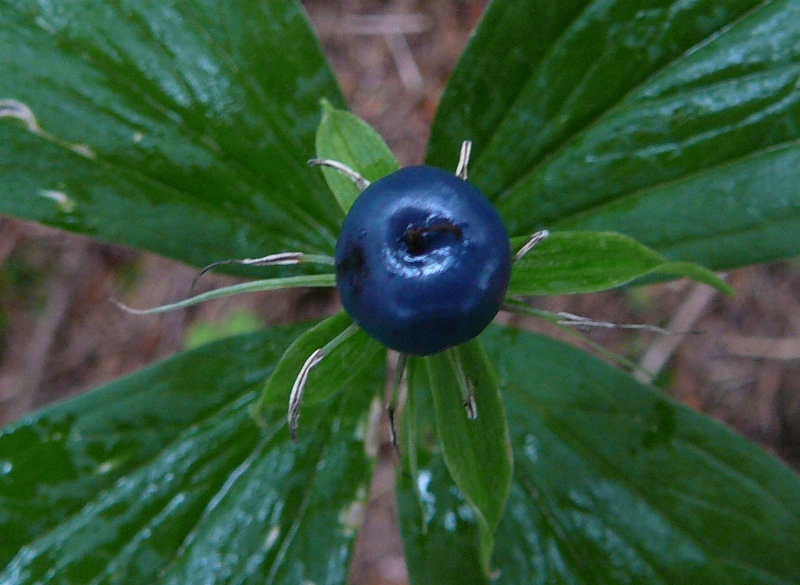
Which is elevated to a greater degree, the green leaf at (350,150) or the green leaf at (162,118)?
the green leaf at (162,118)

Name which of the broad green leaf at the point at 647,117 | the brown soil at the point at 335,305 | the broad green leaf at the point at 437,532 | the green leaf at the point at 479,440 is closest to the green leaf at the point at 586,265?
the green leaf at the point at 479,440

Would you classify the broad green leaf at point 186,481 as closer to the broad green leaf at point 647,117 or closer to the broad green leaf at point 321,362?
the broad green leaf at point 321,362

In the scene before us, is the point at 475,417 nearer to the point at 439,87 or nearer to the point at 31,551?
the point at 31,551

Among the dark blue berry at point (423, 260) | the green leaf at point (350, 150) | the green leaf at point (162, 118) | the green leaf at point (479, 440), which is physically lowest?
the green leaf at point (479, 440)

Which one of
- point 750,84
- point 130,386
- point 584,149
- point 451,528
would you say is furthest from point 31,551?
point 750,84

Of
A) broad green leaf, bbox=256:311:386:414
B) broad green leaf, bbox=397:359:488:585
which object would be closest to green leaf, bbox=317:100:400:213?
broad green leaf, bbox=256:311:386:414
